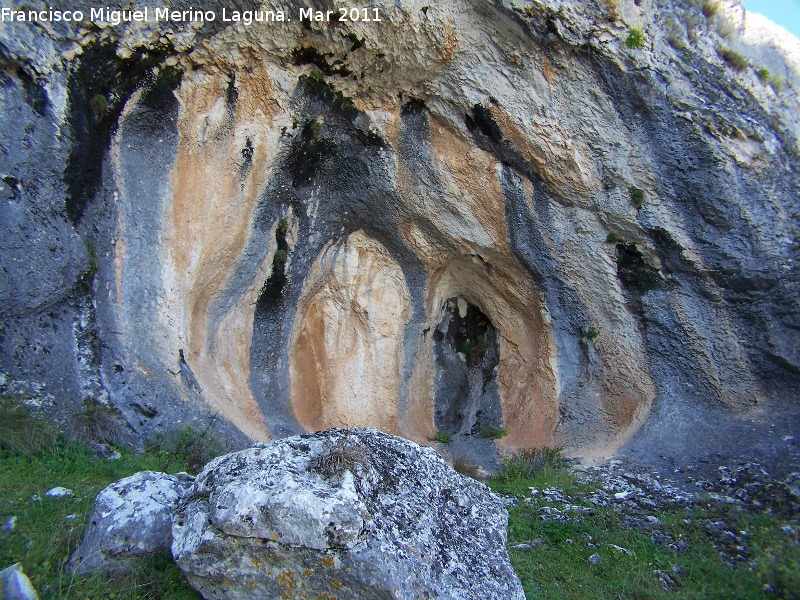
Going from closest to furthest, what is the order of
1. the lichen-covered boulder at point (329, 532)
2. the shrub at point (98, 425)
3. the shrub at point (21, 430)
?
the lichen-covered boulder at point (329, 532), the shrub at point (21, 430), the shrub at point (98, 425)

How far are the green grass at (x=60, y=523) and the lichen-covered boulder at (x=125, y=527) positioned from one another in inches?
2.9

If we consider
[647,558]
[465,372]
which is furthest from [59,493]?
[465,372]

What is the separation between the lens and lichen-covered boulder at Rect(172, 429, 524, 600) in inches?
112

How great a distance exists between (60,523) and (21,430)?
4.69 feet

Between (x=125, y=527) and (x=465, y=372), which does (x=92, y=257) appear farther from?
(x=465, y=372)

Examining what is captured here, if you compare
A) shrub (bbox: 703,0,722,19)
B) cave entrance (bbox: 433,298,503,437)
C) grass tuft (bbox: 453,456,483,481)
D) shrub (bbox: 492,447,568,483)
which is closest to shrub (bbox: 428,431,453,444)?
cave entrance (bbox: 433,298,503,437)

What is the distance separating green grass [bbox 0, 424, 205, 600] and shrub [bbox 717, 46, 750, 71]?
779 cm

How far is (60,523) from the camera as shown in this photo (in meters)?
3.49

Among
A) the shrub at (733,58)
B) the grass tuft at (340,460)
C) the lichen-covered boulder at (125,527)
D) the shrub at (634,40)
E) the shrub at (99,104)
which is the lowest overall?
the lichen-covered boulder at (125,527)

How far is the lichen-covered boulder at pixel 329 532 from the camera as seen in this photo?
2.84 meters

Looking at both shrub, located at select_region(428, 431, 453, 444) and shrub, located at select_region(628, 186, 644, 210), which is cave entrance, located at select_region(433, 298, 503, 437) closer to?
shrub, located at select_region(428, 431, 453, 444)

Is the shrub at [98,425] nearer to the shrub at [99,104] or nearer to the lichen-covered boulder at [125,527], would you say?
the lichen-covered boulder at [125,527]

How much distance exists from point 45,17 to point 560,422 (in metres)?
7.05

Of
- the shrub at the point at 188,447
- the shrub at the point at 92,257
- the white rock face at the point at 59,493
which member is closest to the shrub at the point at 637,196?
the shrub at the point at 188,447
